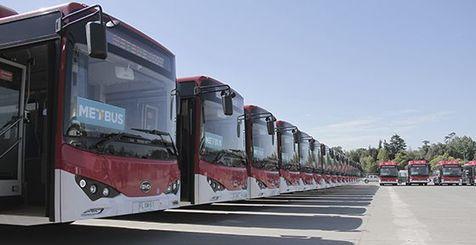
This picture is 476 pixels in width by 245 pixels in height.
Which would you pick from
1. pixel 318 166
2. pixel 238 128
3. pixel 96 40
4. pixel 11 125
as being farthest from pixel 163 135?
pixel 318 166

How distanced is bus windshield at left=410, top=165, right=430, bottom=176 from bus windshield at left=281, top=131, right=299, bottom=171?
139 ft

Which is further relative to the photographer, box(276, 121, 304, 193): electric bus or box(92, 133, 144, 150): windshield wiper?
box(276, 121, 304, 193): electric bus

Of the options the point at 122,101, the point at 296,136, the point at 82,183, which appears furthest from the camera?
the point at 296,136

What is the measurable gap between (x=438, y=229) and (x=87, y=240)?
23.6 feet

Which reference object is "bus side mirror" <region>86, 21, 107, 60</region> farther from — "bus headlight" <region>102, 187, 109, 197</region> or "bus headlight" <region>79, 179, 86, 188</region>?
"bus headlight" <region>102, 187, 109, 197</region>

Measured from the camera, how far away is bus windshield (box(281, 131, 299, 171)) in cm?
1953

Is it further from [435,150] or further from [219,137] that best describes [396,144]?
[219,137]

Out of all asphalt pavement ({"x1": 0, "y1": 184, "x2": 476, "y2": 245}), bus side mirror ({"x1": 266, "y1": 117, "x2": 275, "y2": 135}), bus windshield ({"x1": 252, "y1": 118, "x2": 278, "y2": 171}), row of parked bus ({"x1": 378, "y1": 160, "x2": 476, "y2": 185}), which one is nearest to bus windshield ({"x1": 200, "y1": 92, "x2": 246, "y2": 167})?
asphalt pavement ({"x1": 0, "y1": 184, "x2": 476, "y2": 245})

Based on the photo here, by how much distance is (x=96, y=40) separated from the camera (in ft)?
21.3

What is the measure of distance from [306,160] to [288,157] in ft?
14.2

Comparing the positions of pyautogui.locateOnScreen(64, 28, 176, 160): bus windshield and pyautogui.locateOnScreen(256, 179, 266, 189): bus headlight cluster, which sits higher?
pyautogui.locateOnScreen(64, 28, 176, 160): bus windshield

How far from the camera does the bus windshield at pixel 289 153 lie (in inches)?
769

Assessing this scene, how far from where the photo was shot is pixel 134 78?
26.9ft

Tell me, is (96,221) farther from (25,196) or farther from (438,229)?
(438,229)
